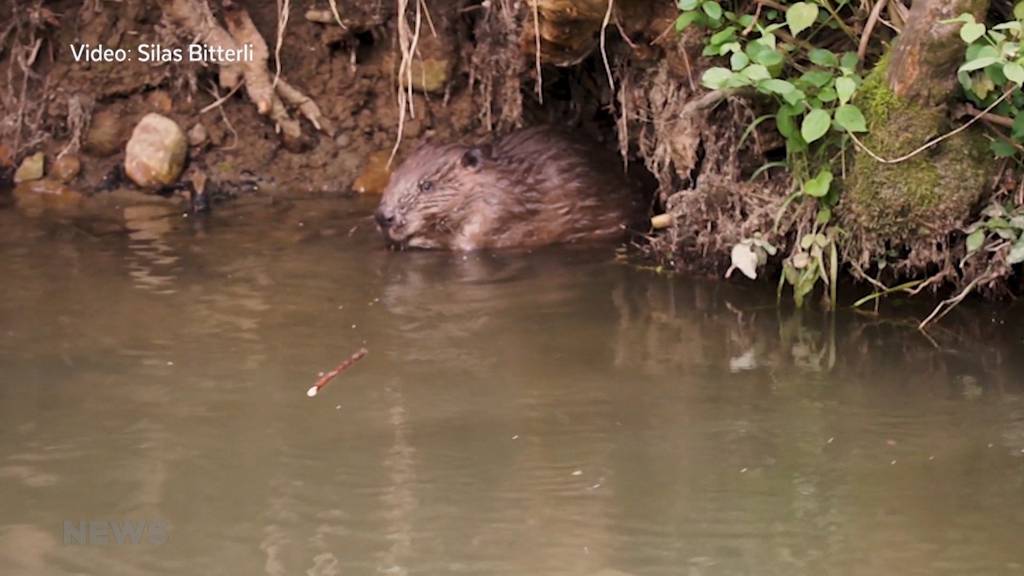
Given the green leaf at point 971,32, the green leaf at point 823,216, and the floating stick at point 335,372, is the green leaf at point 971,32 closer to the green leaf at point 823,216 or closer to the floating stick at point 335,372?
the green leaf at point 823,216

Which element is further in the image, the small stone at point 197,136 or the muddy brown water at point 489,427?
the small stone at point 197,136

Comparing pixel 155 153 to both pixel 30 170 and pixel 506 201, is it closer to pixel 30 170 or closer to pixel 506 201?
pixel 30 170

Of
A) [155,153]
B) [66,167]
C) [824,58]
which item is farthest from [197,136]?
[824,58]

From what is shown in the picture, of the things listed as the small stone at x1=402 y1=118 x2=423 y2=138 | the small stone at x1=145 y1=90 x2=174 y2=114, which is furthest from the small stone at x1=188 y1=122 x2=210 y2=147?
the small stone at x1=402 y1=118 x2=423 y2=138

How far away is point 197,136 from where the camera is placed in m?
6.38

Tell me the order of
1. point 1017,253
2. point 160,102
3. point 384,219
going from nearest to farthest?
1. point 1017,253
2. point 384,219
3. point 160,102

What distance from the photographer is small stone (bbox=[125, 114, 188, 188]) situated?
6203 millimetres

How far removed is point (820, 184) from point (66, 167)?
3642mm

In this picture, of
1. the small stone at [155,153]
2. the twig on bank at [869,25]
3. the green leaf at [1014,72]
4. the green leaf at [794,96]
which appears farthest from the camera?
the small stone at [155,153]

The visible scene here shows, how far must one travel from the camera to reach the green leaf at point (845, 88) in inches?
149

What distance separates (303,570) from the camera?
2.58 m

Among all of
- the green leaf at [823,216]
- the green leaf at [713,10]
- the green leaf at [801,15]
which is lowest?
the green leaf at [823,216]

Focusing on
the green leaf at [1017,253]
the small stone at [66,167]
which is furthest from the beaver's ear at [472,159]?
the green leaf at [1017,253]

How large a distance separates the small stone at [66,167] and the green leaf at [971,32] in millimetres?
4116
